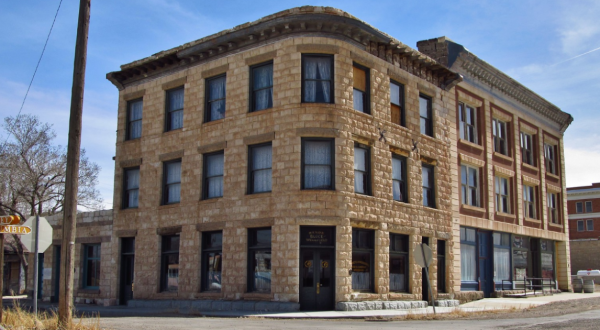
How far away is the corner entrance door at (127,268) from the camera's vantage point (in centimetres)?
2666

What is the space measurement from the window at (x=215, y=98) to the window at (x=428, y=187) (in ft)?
28.7

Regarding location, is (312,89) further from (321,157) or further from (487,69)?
(487,69)

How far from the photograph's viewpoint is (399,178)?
2481cm

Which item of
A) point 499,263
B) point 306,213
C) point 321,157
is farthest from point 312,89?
point 499,263

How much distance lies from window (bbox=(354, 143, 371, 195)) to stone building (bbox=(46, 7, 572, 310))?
55 mm

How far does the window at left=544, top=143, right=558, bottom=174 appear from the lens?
127ft

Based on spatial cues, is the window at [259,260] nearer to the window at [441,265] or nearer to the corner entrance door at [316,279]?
the corner entrance door at [316,279]

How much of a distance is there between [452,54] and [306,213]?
40.2 feet

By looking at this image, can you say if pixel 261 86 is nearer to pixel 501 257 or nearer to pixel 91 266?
pixel 91 266

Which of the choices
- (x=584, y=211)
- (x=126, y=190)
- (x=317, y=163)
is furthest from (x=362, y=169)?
(x=584, y=211)

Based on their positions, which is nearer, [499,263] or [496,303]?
[496,303]

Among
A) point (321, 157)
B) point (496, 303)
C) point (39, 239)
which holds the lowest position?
point (496, 303)

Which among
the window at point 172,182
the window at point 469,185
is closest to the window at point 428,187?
the window at point 469,185

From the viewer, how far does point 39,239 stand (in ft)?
44.2
